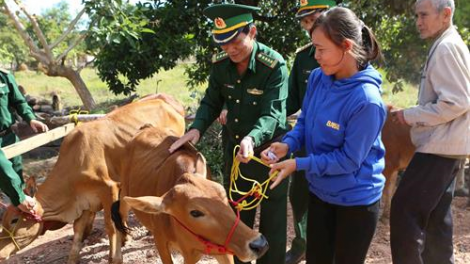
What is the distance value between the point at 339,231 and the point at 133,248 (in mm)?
3329

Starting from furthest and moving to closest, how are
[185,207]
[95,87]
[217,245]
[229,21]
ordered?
[95,87]
[229,21]
[185,207]
[217,245]

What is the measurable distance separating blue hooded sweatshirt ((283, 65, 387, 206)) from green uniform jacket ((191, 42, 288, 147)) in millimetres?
719

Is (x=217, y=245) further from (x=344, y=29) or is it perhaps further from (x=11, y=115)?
(x=11, y=115)

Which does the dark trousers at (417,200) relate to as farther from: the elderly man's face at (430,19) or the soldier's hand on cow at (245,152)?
the soldier's hand on cow at (245,152)

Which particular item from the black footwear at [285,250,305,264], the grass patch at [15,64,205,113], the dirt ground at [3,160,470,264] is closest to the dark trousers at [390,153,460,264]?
the black footwear at [285,250,305,264]

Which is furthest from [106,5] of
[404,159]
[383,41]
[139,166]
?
[383,41]

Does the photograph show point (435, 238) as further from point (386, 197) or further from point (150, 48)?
point (150, 48)

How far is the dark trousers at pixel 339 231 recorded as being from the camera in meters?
2.92

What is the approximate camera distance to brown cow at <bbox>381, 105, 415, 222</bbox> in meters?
6.30

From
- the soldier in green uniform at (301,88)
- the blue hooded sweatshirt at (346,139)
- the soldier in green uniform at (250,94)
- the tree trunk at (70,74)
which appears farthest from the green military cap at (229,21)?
the tree trunk at (70,74)

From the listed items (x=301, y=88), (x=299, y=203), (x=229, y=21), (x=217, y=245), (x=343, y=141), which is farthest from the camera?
(x=299, y=203)

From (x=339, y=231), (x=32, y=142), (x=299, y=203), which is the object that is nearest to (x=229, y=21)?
(x=339, y=231)

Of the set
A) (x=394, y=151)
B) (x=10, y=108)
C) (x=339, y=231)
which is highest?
(x=10, y=108)

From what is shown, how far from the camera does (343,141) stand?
2824mm
